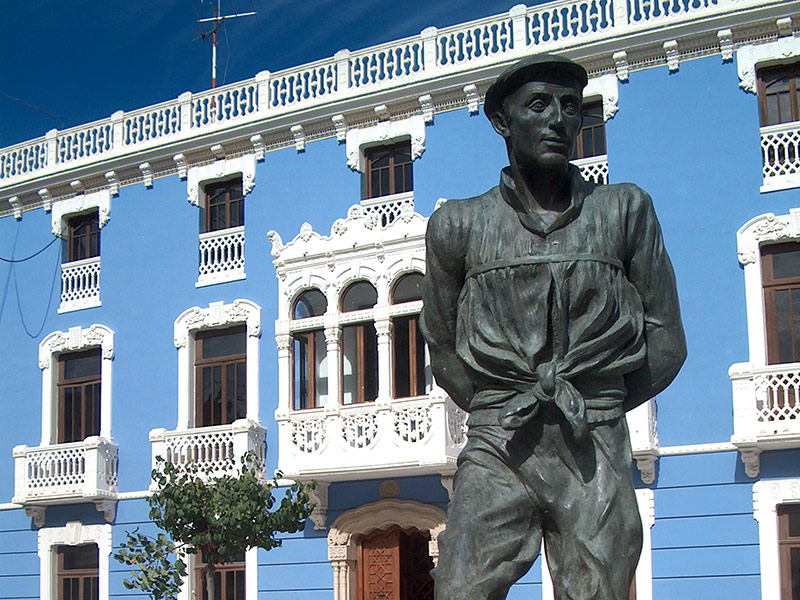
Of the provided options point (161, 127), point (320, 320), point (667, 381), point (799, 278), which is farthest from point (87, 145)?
Answer: point (667, 381)

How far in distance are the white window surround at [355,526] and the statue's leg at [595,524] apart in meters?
15.9

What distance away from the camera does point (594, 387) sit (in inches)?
156

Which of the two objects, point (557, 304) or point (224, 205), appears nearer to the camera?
point (557, 304)

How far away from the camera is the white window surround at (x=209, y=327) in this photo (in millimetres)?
21344

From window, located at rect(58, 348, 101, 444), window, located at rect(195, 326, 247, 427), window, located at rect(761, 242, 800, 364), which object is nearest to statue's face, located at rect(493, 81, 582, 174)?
window, located at rect(761, 242, 800, 364)

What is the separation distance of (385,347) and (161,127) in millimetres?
7419

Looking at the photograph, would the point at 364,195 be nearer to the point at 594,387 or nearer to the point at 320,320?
the point at 320,320

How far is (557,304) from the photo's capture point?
3916 mm

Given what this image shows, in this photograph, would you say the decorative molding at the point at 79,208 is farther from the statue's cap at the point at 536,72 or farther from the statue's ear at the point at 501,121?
the statue's cap at the point at 536,72

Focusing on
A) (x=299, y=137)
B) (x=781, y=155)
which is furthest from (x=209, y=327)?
(x=781, y=155)

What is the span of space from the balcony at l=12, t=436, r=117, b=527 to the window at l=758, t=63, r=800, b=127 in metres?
12.7

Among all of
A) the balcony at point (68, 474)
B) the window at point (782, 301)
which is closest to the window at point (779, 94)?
the window at point (782, 301)

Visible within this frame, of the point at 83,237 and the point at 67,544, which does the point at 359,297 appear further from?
the point at 67,544

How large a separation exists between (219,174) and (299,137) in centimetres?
175
